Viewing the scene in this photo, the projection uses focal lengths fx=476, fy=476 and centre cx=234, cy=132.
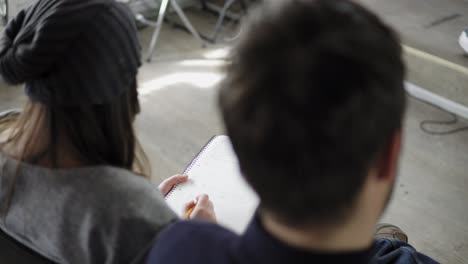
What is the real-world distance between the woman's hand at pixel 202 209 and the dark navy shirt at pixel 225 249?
7.3 inches

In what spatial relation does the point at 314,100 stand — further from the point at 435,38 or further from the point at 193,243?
the point at 435,38

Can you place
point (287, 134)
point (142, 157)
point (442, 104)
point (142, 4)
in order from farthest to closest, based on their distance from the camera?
point (142, 4) < point (442, 104) < point (142, 157) < point (287, 134)

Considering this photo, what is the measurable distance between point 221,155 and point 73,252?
0.43 metres

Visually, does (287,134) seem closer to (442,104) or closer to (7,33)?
(7,33)

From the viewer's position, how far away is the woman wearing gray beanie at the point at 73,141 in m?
0.67

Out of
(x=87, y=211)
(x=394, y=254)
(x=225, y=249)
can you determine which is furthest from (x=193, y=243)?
(x=394, y=254)

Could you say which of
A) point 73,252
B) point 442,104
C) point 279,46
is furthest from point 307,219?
point 442,104

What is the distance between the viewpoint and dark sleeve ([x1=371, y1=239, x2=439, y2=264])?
0.92 m

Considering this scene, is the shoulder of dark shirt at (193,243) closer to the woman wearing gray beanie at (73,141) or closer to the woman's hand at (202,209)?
the woman wearing gray beanie at (73,141)

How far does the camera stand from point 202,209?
0.87 metres

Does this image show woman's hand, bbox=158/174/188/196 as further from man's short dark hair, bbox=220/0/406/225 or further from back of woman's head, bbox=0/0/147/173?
man's short dark hair, bbox=220/0/406/225

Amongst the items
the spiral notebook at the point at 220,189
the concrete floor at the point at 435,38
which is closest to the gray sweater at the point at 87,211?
the spiral notebook at the point at 220,189

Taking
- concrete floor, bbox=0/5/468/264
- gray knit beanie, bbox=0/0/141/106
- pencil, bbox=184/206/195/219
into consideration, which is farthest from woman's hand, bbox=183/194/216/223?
concrete floor, bbox=0/5/468/264

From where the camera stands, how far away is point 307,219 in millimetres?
485
